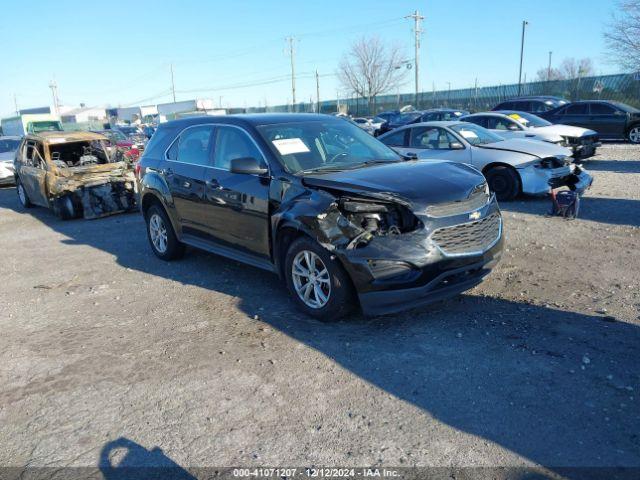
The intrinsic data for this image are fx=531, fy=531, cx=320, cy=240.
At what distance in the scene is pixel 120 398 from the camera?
12.3 feet

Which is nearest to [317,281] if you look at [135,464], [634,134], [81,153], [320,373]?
[320,373]

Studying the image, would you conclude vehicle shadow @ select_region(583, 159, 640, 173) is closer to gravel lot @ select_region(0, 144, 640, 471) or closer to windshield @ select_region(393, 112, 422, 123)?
gravel lot @ select_region(0, 144, 640, 471)

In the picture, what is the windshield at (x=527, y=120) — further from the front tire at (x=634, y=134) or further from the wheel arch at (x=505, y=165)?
the front tire at (x=634, y=134)

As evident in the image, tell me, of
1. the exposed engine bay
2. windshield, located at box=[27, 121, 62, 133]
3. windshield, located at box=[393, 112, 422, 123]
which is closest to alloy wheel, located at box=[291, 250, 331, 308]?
the exposed engine bay

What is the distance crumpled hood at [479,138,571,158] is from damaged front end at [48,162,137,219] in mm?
7198

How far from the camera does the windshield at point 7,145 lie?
17552 millimetres

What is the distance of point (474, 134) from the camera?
1017cm

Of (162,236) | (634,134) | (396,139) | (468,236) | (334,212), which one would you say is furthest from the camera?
(634,134)

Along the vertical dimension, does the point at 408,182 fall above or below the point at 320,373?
above

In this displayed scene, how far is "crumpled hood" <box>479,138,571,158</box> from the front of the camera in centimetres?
933

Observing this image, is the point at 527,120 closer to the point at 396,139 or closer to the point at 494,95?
the point at 396,139

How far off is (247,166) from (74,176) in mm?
7046

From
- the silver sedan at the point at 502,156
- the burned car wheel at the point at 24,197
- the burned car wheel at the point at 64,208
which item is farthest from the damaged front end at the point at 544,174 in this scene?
the burned car wheel at the point at 24,197

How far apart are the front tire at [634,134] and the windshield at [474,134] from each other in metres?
11.6
